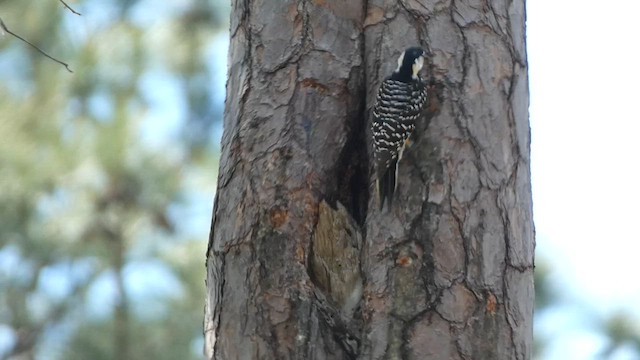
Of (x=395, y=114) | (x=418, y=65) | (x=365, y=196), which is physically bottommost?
(x=365, y=196)

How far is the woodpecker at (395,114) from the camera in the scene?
2.60 metres

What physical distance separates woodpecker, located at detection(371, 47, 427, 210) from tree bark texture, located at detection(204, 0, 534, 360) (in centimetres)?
4

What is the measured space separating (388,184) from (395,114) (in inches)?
7.9

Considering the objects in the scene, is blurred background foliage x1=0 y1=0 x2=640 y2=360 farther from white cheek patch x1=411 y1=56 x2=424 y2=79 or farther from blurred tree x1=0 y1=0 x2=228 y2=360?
white cheek patch x1=411 y1=56 x2=424 y2=79

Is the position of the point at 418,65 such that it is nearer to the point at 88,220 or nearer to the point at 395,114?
the point at 395,114

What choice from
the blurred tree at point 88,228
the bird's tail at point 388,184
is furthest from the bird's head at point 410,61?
the blurred tree at point 88,228

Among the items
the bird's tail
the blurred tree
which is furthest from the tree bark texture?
the blurred tree

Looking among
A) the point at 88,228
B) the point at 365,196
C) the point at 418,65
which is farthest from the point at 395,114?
the point at 88,228

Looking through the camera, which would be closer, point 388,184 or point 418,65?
point 388,184

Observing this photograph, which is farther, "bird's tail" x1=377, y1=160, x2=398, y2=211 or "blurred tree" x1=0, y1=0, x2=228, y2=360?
"blurred tree" x1=0, y1=0, x2=228, y2=360

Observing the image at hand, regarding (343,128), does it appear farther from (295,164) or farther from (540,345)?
(540,345)

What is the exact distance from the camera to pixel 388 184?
261 centimetres

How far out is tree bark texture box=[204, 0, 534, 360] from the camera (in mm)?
2484

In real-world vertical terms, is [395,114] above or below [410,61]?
below
